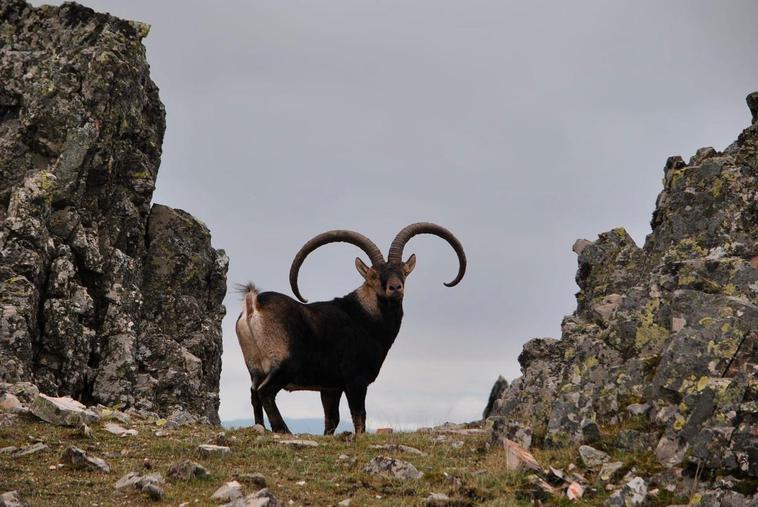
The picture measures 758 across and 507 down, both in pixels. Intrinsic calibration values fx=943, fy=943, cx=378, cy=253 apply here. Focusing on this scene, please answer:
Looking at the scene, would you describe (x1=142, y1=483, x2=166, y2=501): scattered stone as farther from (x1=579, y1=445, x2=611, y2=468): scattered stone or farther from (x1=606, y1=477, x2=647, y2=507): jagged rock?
(x1=579, y1=445, x2=611, y2=468): scattered stone

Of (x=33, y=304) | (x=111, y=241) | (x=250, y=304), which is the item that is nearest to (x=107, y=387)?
(x=33, y=304)

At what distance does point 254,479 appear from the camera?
12984 mm

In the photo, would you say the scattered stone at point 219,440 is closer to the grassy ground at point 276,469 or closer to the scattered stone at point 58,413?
the grassy ground at point 276,469

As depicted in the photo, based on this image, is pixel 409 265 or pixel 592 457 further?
pixel 409 265

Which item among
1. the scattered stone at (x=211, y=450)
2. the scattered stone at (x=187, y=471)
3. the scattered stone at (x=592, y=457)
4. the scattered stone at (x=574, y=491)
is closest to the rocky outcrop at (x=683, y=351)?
the scattered stone at (x=592, y=457)

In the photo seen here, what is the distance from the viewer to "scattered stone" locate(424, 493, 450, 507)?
1212cm

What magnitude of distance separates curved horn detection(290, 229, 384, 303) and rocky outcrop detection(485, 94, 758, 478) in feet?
15.3

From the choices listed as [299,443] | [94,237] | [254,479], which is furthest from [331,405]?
[94,237]

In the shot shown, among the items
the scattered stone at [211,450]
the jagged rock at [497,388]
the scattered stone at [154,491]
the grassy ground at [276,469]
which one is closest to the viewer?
the scattered stone at [154,491]

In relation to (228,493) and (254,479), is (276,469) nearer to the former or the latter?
(254,479)

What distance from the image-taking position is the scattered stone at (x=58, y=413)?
16.6m

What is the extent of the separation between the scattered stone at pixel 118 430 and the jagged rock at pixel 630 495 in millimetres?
8397

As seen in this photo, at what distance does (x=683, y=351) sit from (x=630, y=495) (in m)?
3.10

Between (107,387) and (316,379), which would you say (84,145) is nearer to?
(107,387)
